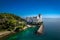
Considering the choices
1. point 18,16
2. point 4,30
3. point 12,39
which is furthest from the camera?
point 18,16

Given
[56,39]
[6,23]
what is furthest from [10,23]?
[56,39]

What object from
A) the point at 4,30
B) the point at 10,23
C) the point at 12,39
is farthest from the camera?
the point at 10,23

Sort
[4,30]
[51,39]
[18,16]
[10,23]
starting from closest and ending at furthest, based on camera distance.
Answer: [51,39] < [4,30] < [10,23] < [18,16]

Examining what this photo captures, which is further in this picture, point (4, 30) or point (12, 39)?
point (4, 30)

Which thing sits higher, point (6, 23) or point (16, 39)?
point (6, 23)

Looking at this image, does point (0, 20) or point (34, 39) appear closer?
point (34, 39)

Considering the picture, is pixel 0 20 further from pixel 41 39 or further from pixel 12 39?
pixel 41 39

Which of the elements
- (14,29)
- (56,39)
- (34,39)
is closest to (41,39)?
(34,39)

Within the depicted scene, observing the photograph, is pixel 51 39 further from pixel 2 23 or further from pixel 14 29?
pixel 2 23

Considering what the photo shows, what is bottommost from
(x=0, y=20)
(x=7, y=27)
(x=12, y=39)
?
(x=12, y=39)
